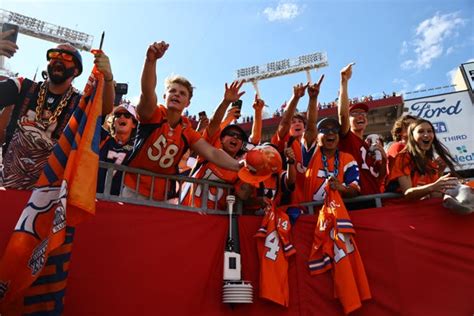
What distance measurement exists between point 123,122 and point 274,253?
88.7 inches

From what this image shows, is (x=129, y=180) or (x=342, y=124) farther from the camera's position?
(x=342, y=124)

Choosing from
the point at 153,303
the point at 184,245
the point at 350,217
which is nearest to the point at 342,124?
the point at 350,217

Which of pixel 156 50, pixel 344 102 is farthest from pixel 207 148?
pixel 344 102

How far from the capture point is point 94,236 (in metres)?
2.48

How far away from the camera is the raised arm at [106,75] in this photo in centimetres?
236

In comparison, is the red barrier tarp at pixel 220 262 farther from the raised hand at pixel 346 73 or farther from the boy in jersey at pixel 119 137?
the raised hand at pixel 346 73

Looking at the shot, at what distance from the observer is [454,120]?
17.4 meters

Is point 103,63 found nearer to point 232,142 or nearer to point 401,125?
point 232,142

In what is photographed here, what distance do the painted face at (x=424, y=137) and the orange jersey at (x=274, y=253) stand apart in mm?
1450

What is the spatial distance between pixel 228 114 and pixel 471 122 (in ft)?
56.3

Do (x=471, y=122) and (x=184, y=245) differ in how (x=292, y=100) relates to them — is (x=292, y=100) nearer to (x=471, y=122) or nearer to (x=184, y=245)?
(x=184, y=245)

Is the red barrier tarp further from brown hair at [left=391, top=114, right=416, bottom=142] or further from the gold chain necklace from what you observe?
brown hair at [left=391, top=114, right=416, bottom=142]

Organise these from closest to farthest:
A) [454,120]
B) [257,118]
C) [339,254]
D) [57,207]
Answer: [57,207]
[339,254]
[257,118]
[454,120]

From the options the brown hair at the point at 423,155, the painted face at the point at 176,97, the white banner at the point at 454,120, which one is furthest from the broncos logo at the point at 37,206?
the white banner at the point at 454,120
